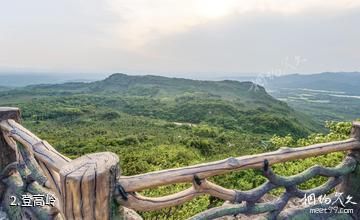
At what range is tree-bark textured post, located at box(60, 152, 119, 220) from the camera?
132 cm

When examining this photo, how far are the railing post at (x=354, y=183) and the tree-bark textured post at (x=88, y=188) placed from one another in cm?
194

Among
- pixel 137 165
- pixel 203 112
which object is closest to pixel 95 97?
pixel 203 112

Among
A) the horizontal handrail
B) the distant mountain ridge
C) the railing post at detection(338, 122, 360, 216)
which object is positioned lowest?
the distant mountain ridge

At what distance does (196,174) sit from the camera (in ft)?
5.88

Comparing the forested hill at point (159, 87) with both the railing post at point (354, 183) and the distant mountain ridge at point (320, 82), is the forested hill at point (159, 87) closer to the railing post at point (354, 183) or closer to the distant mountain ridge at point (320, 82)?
the distant mountain ridge at point (320, 82)

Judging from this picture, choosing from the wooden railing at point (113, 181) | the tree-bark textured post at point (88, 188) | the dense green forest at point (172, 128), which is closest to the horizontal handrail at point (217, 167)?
the wooden railing at point (113, 181)

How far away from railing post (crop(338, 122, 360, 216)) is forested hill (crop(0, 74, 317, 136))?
86.3 ft

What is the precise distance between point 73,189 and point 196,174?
0.70 meters

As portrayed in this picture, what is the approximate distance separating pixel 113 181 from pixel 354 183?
6.44 ft

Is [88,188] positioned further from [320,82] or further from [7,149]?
[320,82]

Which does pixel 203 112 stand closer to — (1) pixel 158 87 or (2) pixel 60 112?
(2) pixel 60 112

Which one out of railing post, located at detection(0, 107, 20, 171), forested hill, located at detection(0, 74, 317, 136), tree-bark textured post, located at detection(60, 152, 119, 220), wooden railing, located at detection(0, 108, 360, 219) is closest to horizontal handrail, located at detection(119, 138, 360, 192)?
wooden railing, located at detection(0, 108, 360, 219)

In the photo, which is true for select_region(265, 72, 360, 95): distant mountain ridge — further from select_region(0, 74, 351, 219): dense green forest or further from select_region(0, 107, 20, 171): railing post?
select_region(0, 107, 20, 171): railing post

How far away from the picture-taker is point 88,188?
133cm
